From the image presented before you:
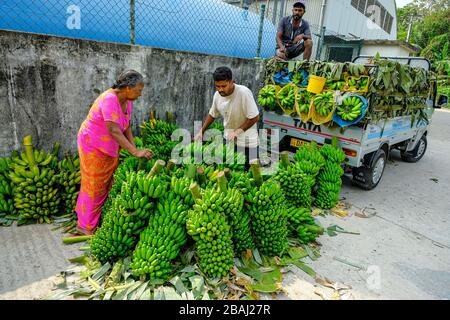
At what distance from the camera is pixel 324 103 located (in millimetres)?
4840

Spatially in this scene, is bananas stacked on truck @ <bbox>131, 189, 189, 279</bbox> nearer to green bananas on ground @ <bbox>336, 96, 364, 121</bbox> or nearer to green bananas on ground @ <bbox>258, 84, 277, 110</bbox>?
green bananas on ground @ <bbox>336, 96, 364, 121</bbox>

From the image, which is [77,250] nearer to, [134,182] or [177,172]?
[134,182]

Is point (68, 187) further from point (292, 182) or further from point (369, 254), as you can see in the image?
point (369, 254)

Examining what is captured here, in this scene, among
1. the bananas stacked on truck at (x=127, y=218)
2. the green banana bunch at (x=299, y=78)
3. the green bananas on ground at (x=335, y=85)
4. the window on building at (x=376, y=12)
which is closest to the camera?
the bananas stacked on truck at (x=127, y=218)

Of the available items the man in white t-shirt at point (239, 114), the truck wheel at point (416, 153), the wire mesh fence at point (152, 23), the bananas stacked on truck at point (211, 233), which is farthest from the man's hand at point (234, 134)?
the truck wheel at point (416, 153)

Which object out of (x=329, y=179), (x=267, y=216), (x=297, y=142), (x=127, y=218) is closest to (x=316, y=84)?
(x=297, y=142)

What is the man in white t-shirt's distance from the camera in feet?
13.1

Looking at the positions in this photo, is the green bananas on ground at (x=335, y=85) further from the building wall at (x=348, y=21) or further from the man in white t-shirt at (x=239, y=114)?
the building wall at (x=348, y=21)

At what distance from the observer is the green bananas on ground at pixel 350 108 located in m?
4.51

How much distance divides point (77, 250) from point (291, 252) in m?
2.34

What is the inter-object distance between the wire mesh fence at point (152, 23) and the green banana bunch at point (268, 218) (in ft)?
11.4

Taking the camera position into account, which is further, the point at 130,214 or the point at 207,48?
the point at 207,48

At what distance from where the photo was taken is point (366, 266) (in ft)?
11.1

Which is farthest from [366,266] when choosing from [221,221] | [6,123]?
[6,123]
